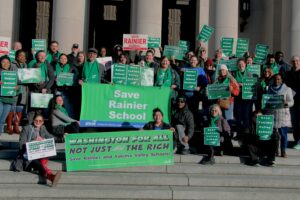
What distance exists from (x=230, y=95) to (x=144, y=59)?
2807 millimetres

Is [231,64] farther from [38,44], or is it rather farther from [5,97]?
[5,97]

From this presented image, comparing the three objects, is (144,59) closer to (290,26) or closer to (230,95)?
(230,95)

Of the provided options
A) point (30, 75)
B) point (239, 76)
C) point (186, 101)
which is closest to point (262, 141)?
point (239, 76)

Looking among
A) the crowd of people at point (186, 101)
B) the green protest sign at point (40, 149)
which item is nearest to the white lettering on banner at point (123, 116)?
the crowd of people at point (186, 101)

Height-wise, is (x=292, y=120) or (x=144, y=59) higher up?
(x=144, y=59)

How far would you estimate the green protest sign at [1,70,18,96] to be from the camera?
10269mm

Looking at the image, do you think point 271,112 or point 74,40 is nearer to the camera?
point 271,112

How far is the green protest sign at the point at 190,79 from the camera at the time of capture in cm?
1075

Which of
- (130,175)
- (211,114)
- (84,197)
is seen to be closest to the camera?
(84,197)

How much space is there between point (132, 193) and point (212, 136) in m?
2.45

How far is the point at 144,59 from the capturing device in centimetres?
1191

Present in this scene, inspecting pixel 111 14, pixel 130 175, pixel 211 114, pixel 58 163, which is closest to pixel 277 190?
pixel 211 114

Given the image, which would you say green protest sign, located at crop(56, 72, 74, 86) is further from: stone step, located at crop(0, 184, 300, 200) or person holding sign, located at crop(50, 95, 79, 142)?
stone step, located at crop(0, 184, 300, 200)

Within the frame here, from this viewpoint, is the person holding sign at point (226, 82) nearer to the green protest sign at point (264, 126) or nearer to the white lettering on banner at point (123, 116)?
the green protest sign at point (264, 126)
